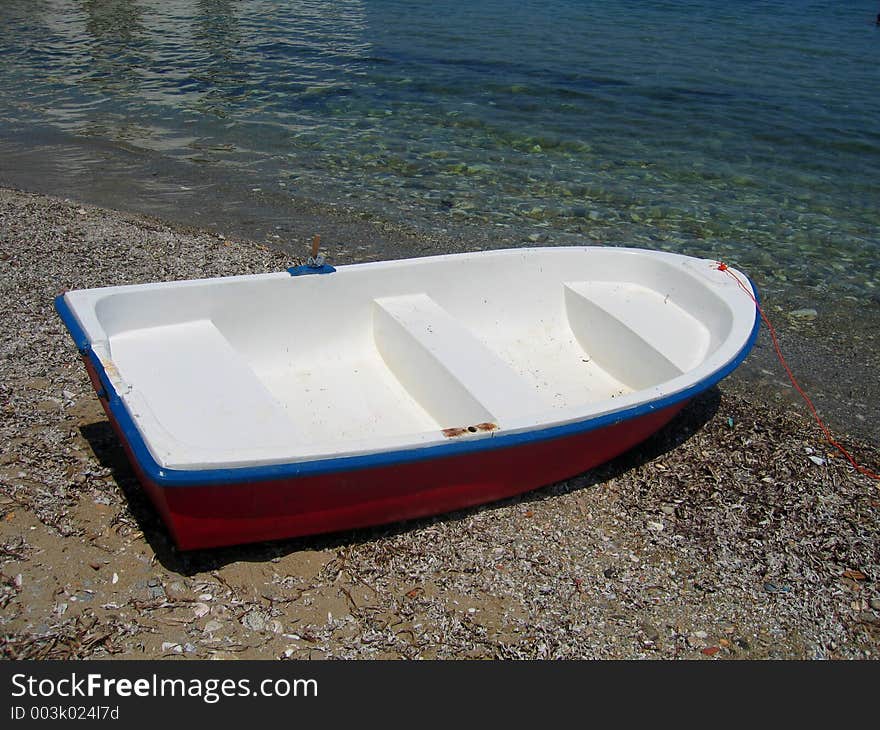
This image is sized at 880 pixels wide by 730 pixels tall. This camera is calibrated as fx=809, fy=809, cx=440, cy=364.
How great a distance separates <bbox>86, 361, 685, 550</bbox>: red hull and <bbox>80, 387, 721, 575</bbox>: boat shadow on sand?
161 mm

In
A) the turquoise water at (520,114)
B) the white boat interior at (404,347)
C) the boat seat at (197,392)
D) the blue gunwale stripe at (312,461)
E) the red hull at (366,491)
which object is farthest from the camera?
the turquoise water at (520,114)

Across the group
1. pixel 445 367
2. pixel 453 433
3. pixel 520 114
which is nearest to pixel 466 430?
pixel 453 433

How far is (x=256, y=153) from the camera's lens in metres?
12.4

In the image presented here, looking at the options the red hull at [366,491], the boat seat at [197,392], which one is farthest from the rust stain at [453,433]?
the boat seat at [197,392]

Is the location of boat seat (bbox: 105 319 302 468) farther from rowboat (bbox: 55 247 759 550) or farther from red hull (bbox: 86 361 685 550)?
red hull (bbox: 86 361 685 550)

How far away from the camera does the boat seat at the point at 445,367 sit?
493cm

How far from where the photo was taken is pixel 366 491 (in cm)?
429

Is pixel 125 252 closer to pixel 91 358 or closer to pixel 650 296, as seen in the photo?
pixel 91 358

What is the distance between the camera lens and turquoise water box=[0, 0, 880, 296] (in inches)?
409

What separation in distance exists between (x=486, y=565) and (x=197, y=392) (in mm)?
1927

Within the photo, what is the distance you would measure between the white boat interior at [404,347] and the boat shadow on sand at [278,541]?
49 centimetres

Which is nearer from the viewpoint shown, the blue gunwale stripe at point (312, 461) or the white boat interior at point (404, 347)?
the blue gunwale stripe at point (312, 461)

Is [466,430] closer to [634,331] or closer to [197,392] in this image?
[197,392]

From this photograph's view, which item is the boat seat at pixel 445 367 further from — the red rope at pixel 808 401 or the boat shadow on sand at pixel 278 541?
the red rope at pixel 808 401
